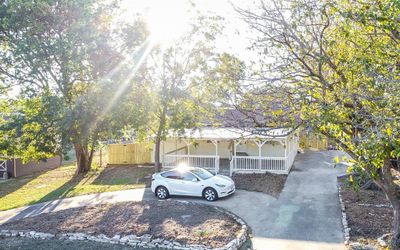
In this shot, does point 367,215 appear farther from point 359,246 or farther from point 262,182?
point 262,182

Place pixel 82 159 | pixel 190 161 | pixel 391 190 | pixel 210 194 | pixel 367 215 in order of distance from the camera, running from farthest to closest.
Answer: pixel 82 159, pixel 190 161, pixel 210 194, pixel 367 215, pixel 391 190

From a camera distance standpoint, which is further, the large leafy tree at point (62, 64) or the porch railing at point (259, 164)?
the porch railing at point (259, 164)

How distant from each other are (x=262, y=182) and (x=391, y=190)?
9158 millimetres

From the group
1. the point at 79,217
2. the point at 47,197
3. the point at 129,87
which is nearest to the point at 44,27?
the point at 129,87

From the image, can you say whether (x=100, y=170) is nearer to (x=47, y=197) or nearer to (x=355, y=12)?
(x=47, y=197)

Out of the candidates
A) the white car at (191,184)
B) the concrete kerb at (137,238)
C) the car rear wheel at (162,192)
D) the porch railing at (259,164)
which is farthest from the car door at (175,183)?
the porch railing at (259,164)

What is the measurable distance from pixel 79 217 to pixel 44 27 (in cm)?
913

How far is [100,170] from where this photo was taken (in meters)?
22.8

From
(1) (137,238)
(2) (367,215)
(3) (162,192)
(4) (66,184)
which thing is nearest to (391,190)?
(2) (367,215)

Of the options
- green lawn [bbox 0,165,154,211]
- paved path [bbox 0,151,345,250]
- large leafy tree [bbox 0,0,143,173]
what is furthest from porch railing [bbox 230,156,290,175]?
large leafy tree [bbox 0,0,143,173]

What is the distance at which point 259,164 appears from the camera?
61.3 feet

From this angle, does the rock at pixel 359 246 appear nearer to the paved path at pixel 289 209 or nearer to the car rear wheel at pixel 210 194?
the paved path at pixel 289 209

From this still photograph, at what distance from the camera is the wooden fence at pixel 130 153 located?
23.9 metres

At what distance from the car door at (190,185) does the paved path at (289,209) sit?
34cm
